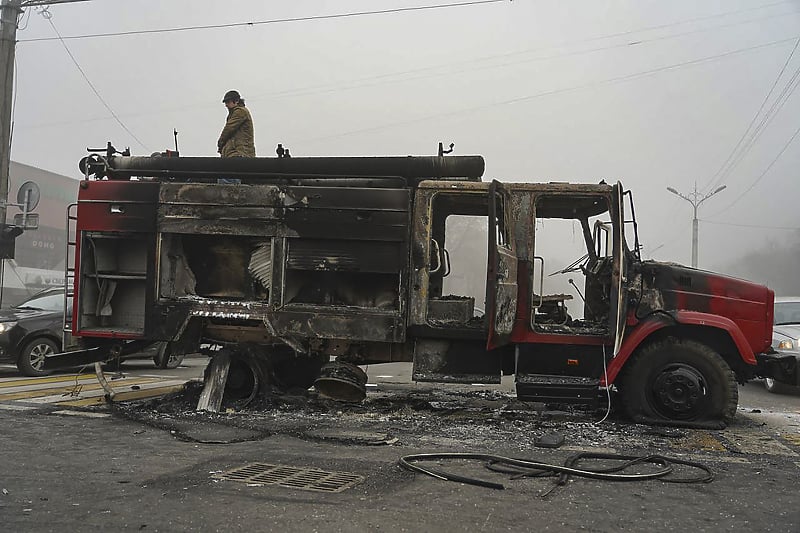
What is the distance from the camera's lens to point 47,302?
495 inches

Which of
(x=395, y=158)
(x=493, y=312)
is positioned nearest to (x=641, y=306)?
(x=493, y=312)

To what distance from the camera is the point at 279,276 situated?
759 cm

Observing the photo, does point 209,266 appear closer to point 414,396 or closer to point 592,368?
point 414,396

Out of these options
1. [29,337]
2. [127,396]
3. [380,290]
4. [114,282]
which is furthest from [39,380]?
[380,290]

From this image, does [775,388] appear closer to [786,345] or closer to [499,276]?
[786,345]

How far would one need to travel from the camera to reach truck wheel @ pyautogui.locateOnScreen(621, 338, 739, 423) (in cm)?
713

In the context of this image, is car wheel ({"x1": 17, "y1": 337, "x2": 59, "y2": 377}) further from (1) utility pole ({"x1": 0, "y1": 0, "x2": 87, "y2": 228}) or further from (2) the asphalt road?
(1) utility pole ({"x1": 0, "y1": 0, "x2": 87, "y2": 228})

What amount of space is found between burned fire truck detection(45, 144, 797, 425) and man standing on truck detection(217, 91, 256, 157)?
0.79 metres

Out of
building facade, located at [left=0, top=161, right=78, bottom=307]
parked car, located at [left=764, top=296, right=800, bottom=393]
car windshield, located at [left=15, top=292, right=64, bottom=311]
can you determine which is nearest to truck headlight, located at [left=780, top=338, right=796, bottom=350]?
parked car, located at [left=764, top=296, right=800, bottom=393]

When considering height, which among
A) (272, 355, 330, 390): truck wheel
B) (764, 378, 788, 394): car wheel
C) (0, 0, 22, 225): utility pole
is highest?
(0, 0, 22, 225): utility pole

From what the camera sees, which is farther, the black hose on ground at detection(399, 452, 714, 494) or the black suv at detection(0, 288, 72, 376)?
the black suv at detection(0, 288, 72, 376)

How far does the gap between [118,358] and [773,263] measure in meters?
67.7

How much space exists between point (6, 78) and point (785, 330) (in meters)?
15.1

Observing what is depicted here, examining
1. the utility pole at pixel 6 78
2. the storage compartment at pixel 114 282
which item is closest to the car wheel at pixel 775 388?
the storage compartment at pixel 114 282
